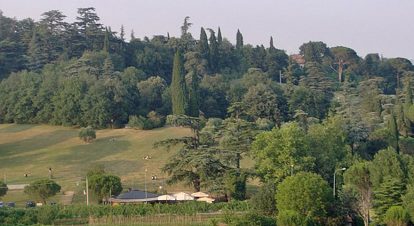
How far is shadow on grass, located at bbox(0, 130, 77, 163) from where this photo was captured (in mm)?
66625

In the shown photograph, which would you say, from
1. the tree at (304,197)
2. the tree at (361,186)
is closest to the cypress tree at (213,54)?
the tree at (361,186)

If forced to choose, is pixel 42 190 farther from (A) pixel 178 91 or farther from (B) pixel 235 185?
(A) pixel 178 91

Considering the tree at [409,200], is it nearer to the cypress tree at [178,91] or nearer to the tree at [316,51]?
the cypress tree at [178,91]

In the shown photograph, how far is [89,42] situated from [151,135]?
3467 centimetres

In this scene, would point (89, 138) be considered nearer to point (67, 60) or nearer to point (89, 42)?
point (67, 60)

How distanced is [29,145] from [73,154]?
22.4 feet

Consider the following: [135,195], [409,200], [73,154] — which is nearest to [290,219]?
[409,200]

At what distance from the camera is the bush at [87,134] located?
69.4m

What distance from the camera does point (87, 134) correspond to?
69.4 meters

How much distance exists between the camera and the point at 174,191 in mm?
54656

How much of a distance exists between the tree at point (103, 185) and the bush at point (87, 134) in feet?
64.3

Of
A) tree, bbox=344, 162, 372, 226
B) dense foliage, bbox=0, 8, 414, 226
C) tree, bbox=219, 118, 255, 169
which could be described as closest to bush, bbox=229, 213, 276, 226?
dense foliage, bbox=0, 8, 414, 226

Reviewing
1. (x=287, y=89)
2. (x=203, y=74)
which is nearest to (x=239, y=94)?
(x=287, y=89)

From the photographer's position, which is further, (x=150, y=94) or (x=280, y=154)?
(x=150, y=94)
